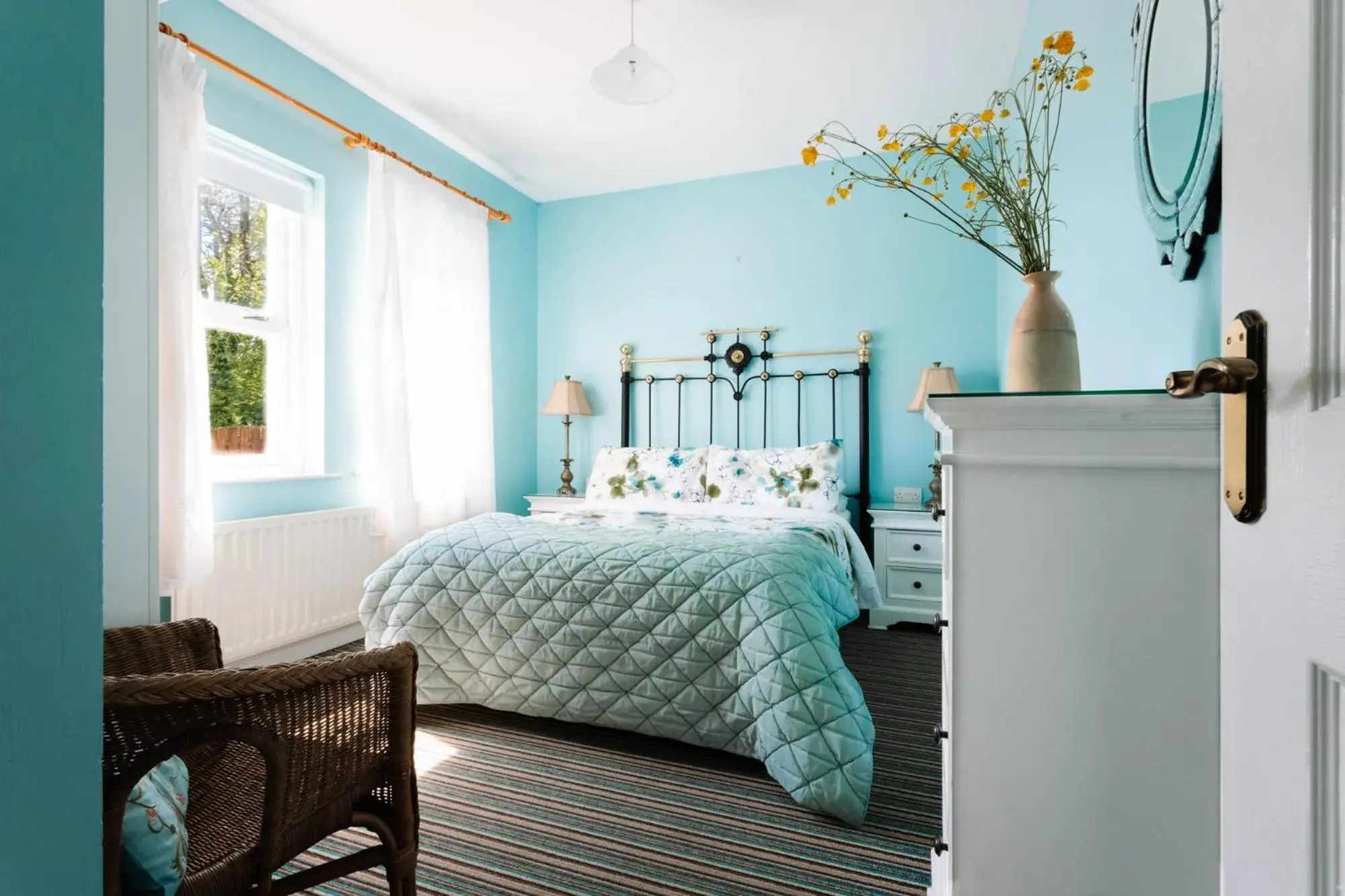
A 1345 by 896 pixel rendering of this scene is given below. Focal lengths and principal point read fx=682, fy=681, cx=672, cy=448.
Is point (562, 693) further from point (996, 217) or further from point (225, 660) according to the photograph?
point (996, 217)

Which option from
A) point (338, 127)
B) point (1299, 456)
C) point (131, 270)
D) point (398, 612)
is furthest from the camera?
point (338, 127)

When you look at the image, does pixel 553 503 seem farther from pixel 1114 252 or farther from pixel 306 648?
pixel 1114 252

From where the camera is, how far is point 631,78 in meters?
2.57

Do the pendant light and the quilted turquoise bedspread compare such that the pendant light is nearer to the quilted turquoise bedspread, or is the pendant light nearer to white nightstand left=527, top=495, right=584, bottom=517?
the quilted turquoise bedspread

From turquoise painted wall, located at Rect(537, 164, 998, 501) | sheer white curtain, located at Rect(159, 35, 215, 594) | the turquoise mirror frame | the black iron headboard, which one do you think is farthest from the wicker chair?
turquoise painted wall, located at Rect(537, 164, 998, 501)

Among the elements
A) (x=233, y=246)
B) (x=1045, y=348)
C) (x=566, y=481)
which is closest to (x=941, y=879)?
(x=1045, y=348)

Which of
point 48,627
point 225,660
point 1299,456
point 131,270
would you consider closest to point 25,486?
point 48,627

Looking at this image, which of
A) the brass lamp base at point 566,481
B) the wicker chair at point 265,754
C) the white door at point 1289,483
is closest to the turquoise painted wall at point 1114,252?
the white door at point 1289,483

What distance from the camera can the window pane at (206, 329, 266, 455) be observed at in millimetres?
2861

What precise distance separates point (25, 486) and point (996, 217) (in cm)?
386

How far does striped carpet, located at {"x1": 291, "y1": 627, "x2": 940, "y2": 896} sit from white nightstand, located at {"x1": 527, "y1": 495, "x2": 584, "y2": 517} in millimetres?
1875

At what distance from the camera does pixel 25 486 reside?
1.76ft

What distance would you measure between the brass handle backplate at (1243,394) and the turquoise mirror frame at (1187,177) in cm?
48

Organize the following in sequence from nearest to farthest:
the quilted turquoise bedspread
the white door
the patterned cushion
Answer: the white door, the patterned cushion, the quilted turquoise bedspread
